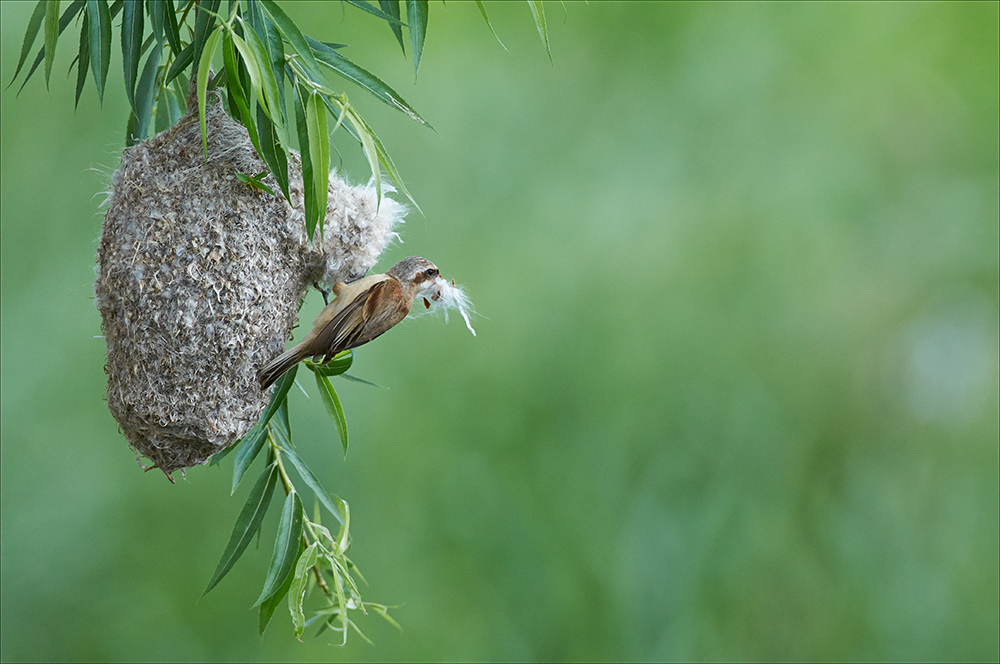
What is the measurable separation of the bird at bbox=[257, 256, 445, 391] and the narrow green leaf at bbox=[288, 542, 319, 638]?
0.45 metres

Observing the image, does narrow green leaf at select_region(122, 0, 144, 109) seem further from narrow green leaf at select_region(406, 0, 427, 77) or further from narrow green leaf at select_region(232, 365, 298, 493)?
narrow green leaf at select_region(232, 365, 298, 493)

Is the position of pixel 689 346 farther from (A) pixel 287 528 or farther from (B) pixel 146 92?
(B) pixel 146 92

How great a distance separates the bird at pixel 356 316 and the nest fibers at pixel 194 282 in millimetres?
56

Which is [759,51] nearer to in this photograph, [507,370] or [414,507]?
[507,370]

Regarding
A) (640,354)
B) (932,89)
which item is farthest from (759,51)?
(640,354)

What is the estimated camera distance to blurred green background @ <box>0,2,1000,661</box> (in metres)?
3.44

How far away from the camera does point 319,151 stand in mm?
1104

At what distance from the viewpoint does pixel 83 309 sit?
3018mm

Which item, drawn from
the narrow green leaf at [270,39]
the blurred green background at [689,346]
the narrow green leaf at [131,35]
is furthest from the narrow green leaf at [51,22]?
the blurred green background at [689,346]

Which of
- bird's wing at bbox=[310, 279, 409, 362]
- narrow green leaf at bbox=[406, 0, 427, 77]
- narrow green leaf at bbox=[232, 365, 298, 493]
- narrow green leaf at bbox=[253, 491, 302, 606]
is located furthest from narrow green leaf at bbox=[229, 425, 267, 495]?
narrow green leaf at bbox=[406, 0, 427, 77]

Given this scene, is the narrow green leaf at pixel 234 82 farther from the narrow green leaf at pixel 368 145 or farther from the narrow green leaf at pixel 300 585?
the narrow green leaf at pixel 300 585

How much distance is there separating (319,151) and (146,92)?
64cm

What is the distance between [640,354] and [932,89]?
5.49 feet

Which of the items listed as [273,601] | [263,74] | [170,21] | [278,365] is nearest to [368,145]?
[263,74]
